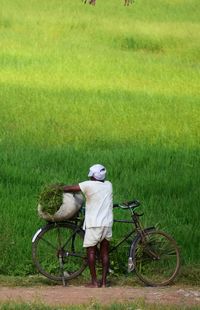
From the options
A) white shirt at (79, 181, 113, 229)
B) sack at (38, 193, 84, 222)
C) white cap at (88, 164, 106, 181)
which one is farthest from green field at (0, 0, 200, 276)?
white cap at (88, 164, 106, 181)

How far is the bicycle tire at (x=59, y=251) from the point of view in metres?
9.91

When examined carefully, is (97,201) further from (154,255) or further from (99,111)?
(99,111)

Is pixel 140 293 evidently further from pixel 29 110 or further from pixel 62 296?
pixel 29 110

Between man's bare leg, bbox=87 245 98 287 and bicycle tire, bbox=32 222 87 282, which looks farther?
bicycle tire, bbox=32 222 87 282

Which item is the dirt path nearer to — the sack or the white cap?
the sack

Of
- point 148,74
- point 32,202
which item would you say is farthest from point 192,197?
point 148,74

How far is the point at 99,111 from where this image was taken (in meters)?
19.4

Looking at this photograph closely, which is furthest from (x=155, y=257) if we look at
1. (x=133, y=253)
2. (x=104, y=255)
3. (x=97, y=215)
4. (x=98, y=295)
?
(x=98, y=295)

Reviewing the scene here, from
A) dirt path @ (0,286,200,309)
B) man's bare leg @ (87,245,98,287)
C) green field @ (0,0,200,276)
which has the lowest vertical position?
dirt path @ (0,286,200,309)

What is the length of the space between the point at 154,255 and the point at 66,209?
1001 millimetres

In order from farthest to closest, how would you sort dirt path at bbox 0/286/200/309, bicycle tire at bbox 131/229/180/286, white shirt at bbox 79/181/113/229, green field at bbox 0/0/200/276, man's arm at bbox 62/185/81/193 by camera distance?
1. green field at bbox 0/0/200/276
2. bicycle tire at bbox 131/229/180/286
3. man's arm at bbox 62/185/81/193
4. white shirt at bbox 79/181/113/229
5. dirt path at bbox 0/286/200/309

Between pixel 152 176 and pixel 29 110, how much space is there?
5.86 meters

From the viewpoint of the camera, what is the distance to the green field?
40.5 ft

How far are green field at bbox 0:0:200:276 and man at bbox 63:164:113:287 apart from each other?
109 centimetres
